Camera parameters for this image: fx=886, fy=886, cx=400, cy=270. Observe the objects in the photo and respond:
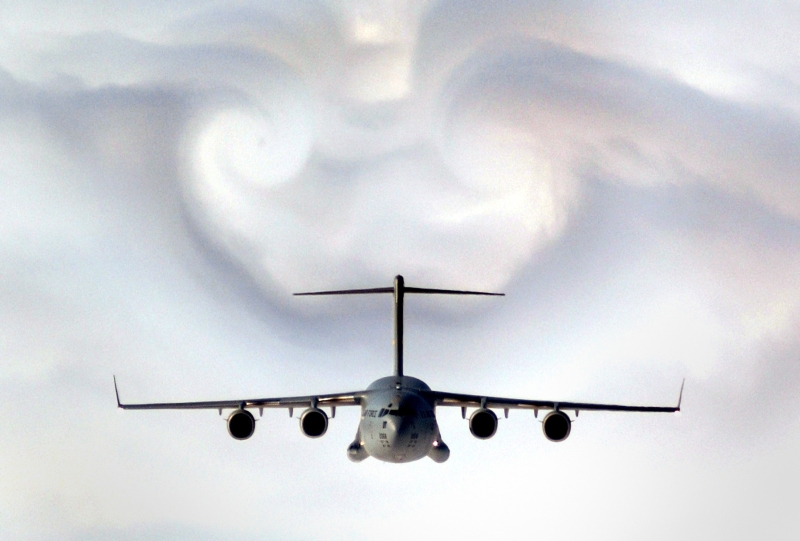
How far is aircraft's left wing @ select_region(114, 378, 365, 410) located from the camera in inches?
1929

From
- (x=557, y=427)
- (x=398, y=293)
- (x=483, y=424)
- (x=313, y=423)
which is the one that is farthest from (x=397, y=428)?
(x=398, y=293)

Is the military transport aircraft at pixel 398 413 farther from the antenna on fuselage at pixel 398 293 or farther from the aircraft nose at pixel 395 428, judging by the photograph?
the antenna on fuselage at pixel 398 293

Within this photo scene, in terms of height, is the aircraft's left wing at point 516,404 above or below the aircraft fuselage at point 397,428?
above

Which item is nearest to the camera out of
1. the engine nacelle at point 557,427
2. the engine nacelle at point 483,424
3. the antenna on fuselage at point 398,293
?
the engine nacelle at point 557,427

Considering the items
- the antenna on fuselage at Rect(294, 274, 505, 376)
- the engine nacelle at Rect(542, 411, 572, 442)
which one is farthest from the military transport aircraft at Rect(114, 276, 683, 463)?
the antenna on fuselage at Rect(294, 274, 505, 376)

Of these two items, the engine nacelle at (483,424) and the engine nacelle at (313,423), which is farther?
the engine nacelle at (483,424)

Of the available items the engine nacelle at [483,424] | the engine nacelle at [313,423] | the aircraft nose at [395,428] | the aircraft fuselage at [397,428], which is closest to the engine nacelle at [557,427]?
the engine nacelle at [483,424]

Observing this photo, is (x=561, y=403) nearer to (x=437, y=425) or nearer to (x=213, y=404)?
(x=437, y=425)

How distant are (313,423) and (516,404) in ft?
37.4

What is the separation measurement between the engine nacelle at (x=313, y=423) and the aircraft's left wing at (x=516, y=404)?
19.9ft

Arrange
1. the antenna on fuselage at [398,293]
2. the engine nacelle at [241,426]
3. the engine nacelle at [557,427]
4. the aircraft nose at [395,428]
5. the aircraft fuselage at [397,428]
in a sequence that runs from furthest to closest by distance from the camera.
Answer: the antenna on fuselage at [398,293]
the engine nacelle at [241,426]
the engine nacelle at [557,427]
the aircraft fuselage at [397,428]
the aircraft nose at [395,428]

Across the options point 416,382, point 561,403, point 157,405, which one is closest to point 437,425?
point 416,382

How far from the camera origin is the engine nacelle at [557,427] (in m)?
47.6

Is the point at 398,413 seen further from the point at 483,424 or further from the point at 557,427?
the point at 557,427
